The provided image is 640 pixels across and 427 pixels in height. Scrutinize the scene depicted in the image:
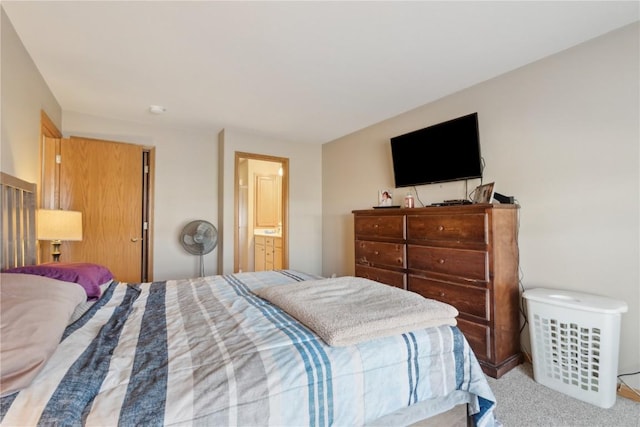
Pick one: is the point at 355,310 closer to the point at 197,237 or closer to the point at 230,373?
the point at 230,373

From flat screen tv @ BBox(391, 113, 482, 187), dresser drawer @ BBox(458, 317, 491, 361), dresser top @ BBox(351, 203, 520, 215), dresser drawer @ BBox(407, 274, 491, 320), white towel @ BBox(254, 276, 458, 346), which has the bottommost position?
dresser drawer @ BBox(458, 317, 491, 361)

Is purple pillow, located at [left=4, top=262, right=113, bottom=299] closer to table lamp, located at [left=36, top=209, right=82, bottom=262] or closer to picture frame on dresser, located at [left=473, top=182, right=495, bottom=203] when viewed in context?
table lamp, located at [left=36, top=209, right=82, bottom=262]

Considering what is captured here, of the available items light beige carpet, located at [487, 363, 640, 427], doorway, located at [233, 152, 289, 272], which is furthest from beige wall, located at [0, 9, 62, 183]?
light beige carpet, located at [487, 363, 640, 427]

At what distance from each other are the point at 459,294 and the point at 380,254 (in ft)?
2.91

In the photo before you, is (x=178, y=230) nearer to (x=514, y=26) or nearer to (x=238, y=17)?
(x=238, y=17)

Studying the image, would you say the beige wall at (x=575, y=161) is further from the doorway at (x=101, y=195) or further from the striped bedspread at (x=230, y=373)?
the doorway at (x=101, y=195)

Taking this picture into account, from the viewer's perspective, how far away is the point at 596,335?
1829mm

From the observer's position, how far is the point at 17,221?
5.97 ft

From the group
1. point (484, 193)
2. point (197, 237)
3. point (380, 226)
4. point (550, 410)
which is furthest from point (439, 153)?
point (197, 237)

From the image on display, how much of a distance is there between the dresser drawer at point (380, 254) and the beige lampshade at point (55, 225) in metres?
2.63

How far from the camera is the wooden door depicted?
3.05m

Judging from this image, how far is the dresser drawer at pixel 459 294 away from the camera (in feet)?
7.27

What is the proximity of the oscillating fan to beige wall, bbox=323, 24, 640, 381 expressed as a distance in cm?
282

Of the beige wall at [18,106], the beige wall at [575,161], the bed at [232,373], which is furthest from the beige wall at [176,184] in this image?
the beige wall at [575,161]
